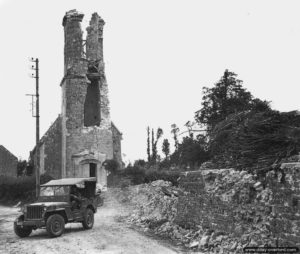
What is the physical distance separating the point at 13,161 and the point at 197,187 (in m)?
34.7

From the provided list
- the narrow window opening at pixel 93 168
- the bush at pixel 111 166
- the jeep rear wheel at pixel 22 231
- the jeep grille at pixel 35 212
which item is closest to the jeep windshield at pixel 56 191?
the jeep grille at pixel 35 212

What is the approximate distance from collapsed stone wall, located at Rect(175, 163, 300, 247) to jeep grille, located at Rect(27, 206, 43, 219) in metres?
4.79

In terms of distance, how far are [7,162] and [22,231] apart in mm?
30268

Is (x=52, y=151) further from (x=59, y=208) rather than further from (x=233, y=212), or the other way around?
(x=233, y=212)

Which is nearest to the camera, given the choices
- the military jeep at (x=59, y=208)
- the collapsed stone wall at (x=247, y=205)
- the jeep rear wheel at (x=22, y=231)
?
the collapsed stone wall at (x=247, y=205)

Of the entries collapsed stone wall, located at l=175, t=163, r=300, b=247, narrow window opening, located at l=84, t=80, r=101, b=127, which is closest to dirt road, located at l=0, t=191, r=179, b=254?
collapsed stone wall, located at l=175, t=163, r=300, b=247

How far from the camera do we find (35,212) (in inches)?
574

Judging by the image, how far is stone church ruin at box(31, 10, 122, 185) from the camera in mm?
32844

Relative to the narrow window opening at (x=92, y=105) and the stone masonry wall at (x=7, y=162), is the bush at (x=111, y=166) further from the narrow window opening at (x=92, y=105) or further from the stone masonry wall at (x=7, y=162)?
the stone masonry wall at (x=7, y=162)

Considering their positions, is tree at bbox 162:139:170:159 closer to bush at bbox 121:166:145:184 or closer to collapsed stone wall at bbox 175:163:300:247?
bush at bbox 121:166:145:184

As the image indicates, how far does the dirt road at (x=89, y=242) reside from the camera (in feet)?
38.0

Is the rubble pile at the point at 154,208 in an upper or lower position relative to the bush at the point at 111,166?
lower

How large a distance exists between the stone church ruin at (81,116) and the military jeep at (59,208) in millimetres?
15418

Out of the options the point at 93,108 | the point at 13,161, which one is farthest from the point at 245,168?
the point at 13,161
